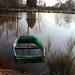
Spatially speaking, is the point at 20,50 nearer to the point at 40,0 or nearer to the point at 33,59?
the point at 33,59

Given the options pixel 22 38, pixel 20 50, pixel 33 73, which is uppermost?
pixel 22 38

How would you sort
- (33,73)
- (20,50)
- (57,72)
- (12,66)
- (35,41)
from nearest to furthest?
(57,72)
(33,73)
(12,66)
(20,50)
(35,41)

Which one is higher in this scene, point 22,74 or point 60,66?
point 60,66

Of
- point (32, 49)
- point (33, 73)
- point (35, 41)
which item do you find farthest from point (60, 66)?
point (35, 41)

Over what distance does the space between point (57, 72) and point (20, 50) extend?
2818 mm

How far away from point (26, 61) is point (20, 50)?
1.10 meters

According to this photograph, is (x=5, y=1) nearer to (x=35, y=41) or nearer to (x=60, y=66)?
(x=35, y=41)

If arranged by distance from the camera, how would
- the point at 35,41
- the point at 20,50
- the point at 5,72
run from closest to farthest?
the point at 5,72, the point at 20,50, the point at 35,41

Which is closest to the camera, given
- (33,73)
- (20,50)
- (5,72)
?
(5,72)

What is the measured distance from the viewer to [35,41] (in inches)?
228

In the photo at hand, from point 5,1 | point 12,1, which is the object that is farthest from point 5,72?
point 12,1

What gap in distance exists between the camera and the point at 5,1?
36844 millimetres

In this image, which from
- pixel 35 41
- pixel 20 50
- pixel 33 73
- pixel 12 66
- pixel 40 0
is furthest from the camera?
pixel 40 0

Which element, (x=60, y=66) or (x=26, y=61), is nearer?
(x=60, y=66)
